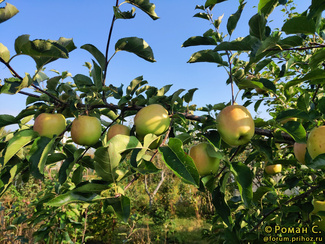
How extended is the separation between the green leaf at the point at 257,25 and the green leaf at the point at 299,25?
0.17 meters

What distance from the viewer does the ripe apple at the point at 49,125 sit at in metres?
0.95

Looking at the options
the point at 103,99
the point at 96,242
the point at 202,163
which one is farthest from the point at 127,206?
the point at 96,242

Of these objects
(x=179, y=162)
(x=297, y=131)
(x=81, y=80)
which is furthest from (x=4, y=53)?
(x=297, y=131)

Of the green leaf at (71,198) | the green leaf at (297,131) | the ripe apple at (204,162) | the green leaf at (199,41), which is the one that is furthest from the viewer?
the green leaf at (199,41)

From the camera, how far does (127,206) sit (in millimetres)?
689

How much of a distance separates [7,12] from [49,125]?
1.44ft

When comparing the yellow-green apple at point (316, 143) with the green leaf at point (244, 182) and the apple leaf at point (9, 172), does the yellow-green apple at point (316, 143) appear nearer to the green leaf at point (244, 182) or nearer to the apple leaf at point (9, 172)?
the green leaf at point (244, 182)

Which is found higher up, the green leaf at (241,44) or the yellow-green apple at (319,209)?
the green leaf at (241,44)

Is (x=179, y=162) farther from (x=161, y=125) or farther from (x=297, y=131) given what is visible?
(x=297, y=131)

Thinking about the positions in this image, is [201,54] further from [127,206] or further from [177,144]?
[127,206]

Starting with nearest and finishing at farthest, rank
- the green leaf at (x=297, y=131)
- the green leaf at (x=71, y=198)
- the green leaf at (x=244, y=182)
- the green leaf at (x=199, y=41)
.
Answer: the green leaf at (x=71, y=198) < the green leaf at (x=244, y=182) < the green leaf at (x=297, y=131) < the green leaf at (x=199, y=41)

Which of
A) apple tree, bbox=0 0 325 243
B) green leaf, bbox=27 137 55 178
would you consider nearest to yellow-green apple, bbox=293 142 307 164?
apple tree, bbox=0 0 325 243

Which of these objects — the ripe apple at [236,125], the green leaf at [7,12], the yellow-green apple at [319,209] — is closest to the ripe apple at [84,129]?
the green leaf at [7,12]

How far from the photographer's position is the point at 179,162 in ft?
2.16
